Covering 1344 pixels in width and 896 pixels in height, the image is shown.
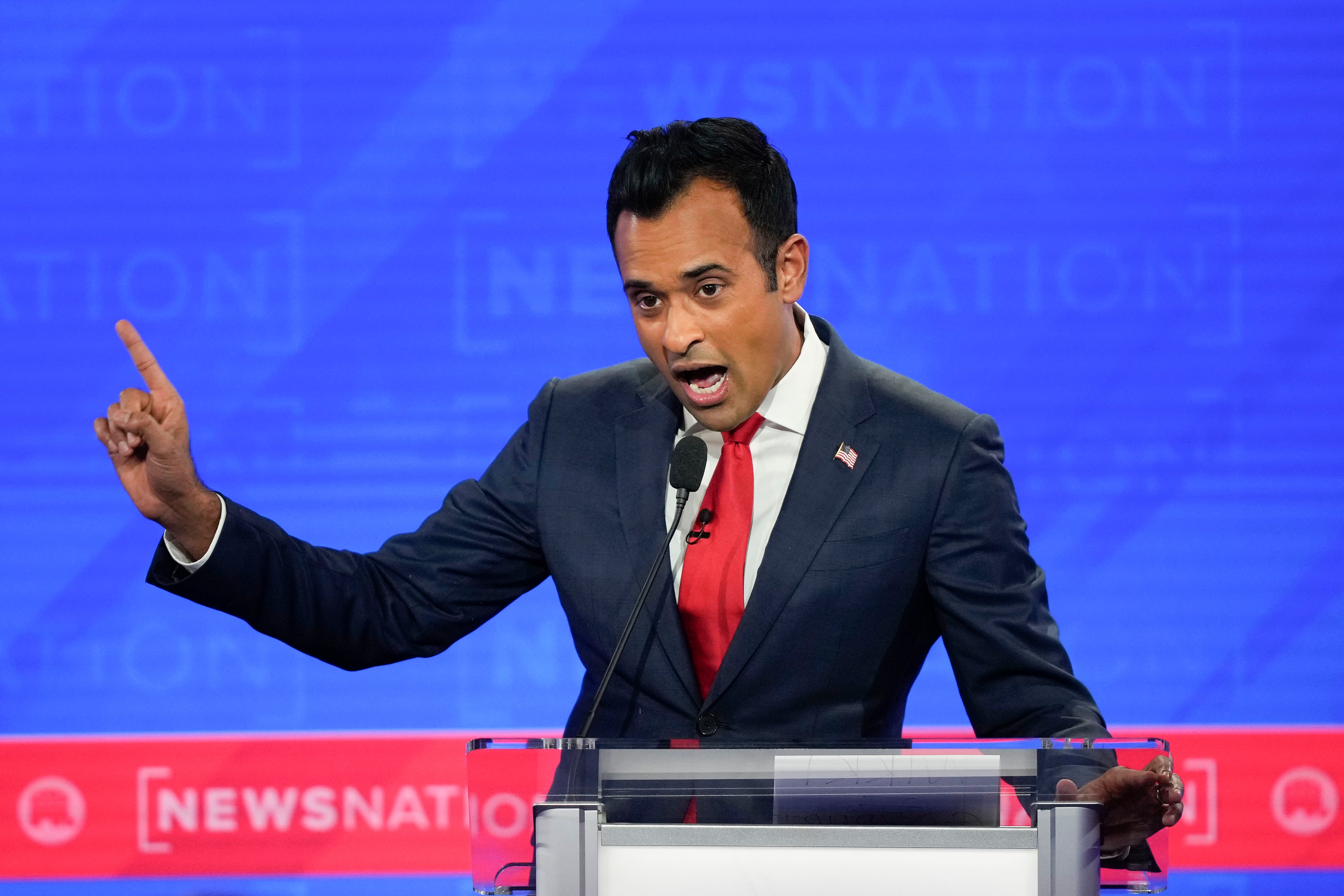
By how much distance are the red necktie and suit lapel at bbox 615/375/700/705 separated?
0.03m

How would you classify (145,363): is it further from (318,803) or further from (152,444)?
(318,803)

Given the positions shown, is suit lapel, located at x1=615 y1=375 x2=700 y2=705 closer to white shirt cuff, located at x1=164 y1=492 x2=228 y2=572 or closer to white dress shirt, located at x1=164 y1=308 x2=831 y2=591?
white dress shirt, located at x1=164 y1=308 x2=831 y2=591

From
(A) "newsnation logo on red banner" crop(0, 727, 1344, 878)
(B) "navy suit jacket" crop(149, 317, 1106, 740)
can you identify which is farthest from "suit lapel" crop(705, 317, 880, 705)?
(A) "newsnation logo on red banner" crop(0, 727, 1344, 878)

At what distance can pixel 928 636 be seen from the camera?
2.04m

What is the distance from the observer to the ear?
1.97 m

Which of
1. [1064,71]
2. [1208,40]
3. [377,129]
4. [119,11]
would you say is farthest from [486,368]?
[1208,40]

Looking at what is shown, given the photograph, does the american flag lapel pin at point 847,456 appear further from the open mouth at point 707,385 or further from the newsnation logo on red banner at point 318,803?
the newsnation logo on red banner at point 318,803

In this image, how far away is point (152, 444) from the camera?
1.68m

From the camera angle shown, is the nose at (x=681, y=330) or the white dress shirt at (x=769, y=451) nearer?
the nose at (x=681, y=330)

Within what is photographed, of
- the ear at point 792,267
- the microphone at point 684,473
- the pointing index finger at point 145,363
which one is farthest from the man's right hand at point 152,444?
the ear at point 792,267

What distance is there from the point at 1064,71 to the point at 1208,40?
0.37 metres

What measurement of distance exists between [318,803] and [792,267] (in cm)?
211

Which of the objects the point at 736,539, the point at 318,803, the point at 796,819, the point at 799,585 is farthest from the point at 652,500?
the point at 318,803

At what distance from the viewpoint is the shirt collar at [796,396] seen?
2035 mm
